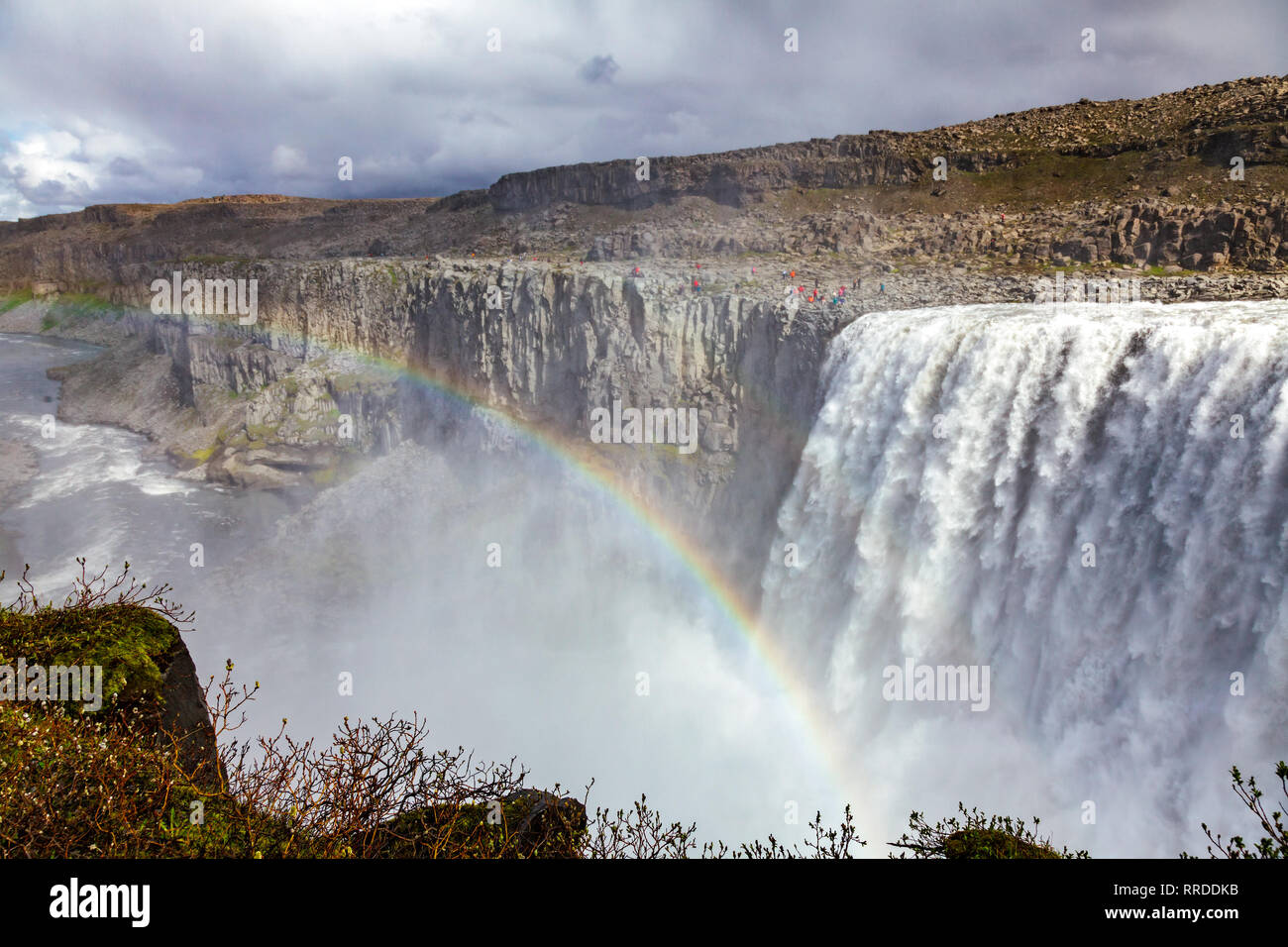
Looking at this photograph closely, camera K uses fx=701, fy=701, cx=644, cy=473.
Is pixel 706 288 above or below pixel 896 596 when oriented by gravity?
above

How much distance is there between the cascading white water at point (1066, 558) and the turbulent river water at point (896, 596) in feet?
0.24

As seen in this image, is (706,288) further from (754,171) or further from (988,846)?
(988,846)

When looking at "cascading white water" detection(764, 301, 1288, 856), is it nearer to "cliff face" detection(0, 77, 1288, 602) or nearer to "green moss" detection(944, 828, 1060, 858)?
"cliff face" detection(0, 77, 1288, 602)

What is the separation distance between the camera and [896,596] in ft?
78.3

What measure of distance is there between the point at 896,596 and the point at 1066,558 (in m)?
6.19

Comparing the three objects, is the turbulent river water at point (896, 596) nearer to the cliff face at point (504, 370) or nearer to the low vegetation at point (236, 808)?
the cliff face at point (504, 370)

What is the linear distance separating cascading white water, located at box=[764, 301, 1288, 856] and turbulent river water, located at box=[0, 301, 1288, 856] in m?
0.07

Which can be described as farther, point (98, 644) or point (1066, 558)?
point (1066, 558)

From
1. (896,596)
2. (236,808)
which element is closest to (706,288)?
(896,596)

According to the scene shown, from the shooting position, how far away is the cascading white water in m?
14.9

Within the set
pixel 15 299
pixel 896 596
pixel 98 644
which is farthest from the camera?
pixel 15 299

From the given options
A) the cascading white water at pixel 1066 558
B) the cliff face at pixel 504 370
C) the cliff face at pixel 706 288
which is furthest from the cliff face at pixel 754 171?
the cascading white water at pixel 1066 558

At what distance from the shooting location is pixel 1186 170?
4262cm
